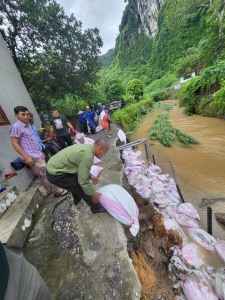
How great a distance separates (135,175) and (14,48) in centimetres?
930

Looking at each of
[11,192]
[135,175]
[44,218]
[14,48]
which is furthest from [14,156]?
[14,48]

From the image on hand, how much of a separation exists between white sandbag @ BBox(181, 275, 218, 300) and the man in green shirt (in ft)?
4.25

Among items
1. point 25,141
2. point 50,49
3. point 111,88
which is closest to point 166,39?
point 111,88

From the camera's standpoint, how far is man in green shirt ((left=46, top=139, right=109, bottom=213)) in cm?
186

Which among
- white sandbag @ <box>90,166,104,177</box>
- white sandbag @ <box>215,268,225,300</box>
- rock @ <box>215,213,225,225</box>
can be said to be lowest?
rock @ <box>215,213,225,225</box>

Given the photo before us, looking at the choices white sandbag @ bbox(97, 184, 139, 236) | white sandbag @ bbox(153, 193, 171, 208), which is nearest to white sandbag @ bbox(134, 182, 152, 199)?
white sandbag @ bbox(153, 193, 171, 208)

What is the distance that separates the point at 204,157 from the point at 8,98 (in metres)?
6.02

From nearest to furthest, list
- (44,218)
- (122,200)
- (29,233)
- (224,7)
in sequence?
(122,200) → (29,233) → (44,218) → (224,7)

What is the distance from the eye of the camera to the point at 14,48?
843cm

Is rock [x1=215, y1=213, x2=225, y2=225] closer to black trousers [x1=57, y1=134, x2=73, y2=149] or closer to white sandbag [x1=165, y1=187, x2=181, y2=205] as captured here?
white sandbag [x1=165, y1=187, x2=181, y2=205]

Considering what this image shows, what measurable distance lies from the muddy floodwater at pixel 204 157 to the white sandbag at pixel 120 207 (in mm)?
2633

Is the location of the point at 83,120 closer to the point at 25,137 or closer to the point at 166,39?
the point at 25,137

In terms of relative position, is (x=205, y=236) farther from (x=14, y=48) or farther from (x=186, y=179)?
(x=14, y=48)

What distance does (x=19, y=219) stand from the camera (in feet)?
7.21
